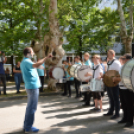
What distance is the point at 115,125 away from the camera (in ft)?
18.1

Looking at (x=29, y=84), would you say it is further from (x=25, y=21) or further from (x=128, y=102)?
(x=25, y=21)

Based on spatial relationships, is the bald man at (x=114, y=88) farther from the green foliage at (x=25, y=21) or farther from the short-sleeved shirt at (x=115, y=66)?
the green foliage at (x=25, y=21)

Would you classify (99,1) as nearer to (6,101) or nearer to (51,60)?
(51,60)

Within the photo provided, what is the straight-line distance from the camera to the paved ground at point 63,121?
516 centimetres

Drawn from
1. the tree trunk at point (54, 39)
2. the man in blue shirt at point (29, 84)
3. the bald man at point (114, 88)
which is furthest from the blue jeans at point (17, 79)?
the man in blue shirt at point (29, 84)

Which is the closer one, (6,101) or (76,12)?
(6,101)

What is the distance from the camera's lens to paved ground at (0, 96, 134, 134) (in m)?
5.16

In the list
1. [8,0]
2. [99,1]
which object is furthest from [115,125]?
[8,0]

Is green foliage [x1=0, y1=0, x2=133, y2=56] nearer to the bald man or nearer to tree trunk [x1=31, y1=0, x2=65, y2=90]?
tree trunk [x1=31, y1=0, x2=65, y2=90]

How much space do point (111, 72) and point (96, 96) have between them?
5.21ft

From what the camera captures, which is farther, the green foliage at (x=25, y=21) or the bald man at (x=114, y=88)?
the green foliage at (x=25, y=21)

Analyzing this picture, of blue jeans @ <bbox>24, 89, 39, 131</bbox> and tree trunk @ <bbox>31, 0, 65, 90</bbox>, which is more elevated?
tree trunk @ <bbox>31, 0, 65, 90</bbox>

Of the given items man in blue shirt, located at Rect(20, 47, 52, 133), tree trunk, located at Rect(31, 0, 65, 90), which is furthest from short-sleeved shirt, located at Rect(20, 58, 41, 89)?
tree trunk, located at Rect(31, 0, 65, 90)

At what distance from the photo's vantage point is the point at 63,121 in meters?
6.02
